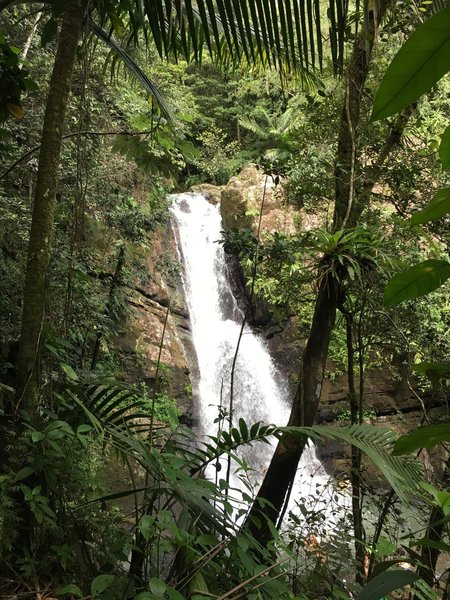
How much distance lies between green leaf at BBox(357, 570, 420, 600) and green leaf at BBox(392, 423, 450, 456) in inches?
6.3

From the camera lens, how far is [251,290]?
13.4ft

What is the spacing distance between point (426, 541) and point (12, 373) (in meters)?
2.86

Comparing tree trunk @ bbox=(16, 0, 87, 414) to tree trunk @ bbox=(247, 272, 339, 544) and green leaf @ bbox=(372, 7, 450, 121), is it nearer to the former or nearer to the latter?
green leaf @ bbox=(372, 7, 450, 121)

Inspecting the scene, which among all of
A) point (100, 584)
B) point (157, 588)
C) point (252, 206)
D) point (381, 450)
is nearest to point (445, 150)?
point (157, 588)

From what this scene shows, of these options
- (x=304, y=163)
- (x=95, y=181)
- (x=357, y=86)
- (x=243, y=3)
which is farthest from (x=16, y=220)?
(x=243, y=3)

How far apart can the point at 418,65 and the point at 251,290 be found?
3653 mm

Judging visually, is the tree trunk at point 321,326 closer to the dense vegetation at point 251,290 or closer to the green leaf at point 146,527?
the dense vegetation at point 251,290

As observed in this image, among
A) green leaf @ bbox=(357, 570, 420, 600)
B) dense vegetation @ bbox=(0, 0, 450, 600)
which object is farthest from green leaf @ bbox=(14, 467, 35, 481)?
green leaf @ bbox=(357, 570, 420, 600)

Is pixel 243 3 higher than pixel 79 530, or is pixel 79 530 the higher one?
pixel 243 3

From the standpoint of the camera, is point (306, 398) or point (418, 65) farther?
point (306, 398)

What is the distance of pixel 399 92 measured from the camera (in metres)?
0.46

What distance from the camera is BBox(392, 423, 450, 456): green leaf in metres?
0.56

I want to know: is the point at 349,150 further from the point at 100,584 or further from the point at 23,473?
the point at 100,584

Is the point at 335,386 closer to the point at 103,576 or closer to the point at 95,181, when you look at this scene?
the point at 95,181
